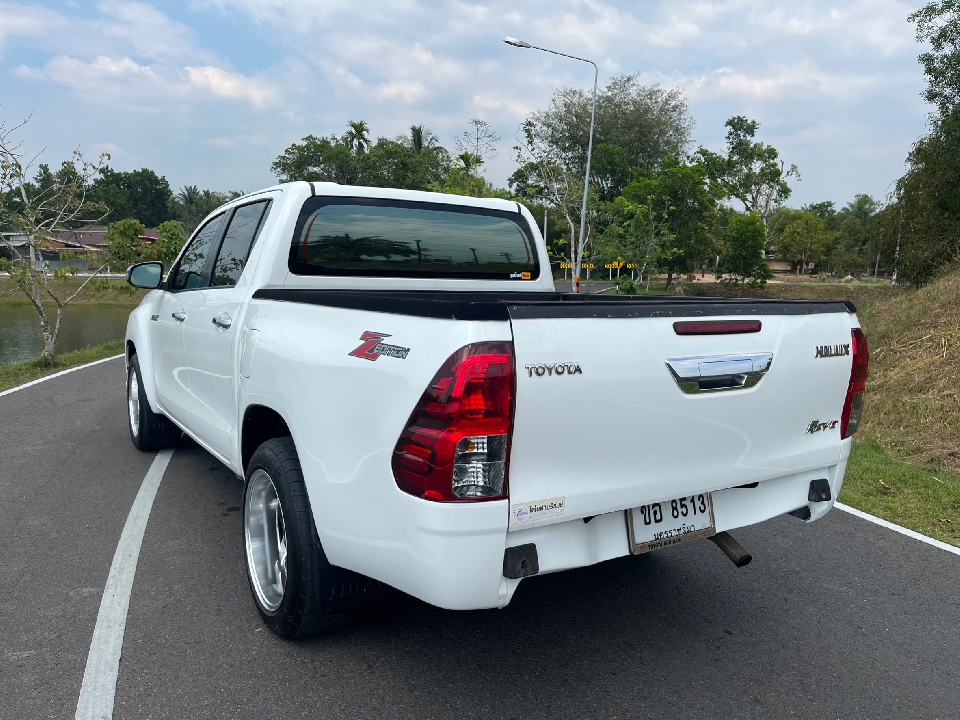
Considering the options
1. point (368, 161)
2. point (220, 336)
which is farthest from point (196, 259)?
point (368, 161)

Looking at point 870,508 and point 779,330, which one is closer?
point 779,330

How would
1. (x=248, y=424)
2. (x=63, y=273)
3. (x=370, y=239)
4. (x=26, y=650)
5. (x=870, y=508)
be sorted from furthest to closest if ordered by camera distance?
(x=63, y=273)
(x=870, y=508)
(x=370, y=239)
(x=248, y=424)
(x=26, y=650)

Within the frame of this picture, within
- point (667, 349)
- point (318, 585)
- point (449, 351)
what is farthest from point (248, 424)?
point (667, 349)

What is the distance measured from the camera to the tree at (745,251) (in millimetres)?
45375

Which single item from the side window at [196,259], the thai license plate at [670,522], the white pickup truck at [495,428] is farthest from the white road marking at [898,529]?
the side window at [196,259]

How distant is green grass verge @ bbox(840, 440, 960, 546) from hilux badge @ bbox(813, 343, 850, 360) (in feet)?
7.91

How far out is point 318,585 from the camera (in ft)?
9.04

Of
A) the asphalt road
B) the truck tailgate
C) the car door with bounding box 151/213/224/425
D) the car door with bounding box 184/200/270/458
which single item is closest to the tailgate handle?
the truck tailgate

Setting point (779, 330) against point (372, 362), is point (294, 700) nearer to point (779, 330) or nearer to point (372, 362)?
point (372, 362)

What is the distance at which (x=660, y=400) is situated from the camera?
2.50m

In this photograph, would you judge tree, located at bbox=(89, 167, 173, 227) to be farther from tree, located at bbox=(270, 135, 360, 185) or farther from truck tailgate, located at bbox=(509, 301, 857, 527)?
truck tailgate, located at bbox=(509, 301, 857, 527)

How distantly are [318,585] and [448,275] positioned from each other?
7.71 feet

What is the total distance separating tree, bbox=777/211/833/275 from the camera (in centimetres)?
6656

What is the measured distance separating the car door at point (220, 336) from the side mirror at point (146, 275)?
973 mm
